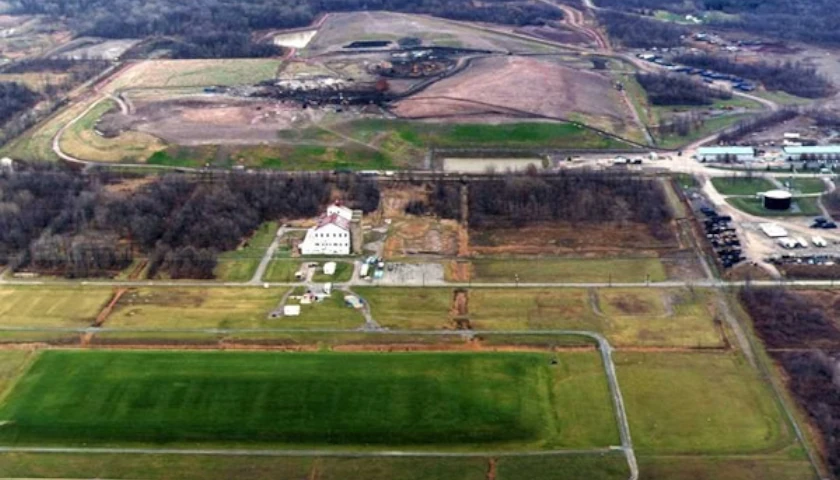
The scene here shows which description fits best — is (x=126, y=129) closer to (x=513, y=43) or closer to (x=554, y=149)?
(x=554, y=149)

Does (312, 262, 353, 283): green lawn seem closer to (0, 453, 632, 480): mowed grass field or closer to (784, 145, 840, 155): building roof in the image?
(0, 453, 632, 480): mowed grass field

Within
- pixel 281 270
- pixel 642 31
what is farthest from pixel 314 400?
pixel 642 31

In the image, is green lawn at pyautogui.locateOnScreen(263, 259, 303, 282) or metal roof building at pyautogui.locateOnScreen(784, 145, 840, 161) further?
metal roof building at pyautogui.locateOnScreen(784, 145, 840, 161)

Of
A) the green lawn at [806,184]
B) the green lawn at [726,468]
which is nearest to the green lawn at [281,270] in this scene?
the green lawn at [726,468]

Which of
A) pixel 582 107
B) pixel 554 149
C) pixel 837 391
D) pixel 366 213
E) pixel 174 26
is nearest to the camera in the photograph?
pixel 837 391

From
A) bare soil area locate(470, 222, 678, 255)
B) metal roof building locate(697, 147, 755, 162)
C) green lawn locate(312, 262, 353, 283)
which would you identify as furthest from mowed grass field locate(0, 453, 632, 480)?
metal roof building locate(697, 147, 755, 162)

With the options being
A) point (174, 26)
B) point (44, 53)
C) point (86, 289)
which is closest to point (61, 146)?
point (86, 289)

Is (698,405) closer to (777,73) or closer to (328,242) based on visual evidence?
(328,242)
